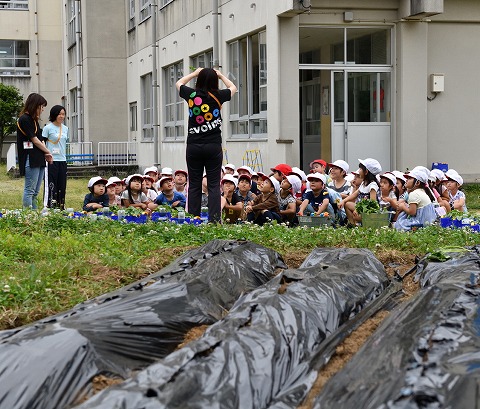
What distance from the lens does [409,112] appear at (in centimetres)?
1798

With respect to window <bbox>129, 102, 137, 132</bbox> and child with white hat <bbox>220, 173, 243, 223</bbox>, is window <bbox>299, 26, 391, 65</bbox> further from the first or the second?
window <bbox>129, 102, 137, 132</bbox>

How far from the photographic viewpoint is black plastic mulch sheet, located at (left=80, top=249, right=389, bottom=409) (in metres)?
3.77

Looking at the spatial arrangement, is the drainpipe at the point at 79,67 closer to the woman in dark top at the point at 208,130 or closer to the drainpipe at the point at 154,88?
the drainpipe at the point at 154,88

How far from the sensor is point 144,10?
29359 mm

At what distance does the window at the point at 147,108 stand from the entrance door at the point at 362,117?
1177 cm

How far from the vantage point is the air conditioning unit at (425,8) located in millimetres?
16984

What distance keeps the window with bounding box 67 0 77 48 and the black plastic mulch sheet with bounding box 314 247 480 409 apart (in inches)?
1309

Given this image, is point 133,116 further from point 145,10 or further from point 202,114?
point 202,114

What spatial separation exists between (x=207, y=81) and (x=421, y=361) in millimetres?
7543

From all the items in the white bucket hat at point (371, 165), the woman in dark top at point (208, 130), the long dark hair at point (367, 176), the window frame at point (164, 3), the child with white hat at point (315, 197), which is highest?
the window frame at point (164, 3)

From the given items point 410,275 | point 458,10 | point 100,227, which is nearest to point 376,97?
point 458,10

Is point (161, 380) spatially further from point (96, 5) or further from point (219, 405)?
point (96, 5)

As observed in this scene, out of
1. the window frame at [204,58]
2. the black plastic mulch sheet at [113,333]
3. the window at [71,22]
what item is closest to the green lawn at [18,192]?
the window frame at [204,58]

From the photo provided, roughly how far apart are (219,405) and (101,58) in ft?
98.9
